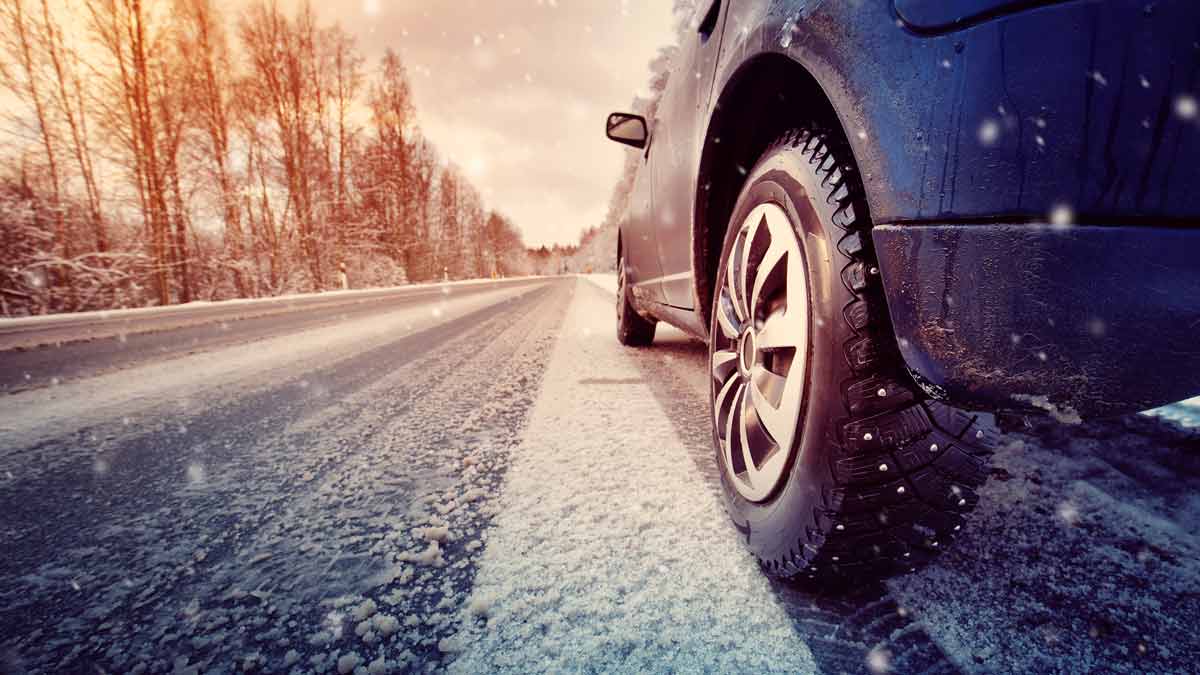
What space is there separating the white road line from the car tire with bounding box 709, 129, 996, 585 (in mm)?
125

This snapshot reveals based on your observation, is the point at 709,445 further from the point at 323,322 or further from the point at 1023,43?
the point at 323,322

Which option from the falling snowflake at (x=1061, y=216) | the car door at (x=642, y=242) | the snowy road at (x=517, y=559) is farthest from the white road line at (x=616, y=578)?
the car door at (x=642, y=242)

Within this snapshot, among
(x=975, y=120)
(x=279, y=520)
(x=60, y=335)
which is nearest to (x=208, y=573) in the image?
(x=279, y=520)

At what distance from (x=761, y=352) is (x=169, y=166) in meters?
15.7

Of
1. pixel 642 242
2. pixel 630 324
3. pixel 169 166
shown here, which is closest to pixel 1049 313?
pixel 642 242

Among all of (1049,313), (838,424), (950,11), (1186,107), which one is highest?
(950,11)

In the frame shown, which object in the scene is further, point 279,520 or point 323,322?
point 323,322

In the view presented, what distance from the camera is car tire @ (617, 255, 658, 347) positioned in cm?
393

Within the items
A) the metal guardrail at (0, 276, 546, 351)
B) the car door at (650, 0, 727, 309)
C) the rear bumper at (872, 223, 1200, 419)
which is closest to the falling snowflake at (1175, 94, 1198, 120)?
the rear bumper at (872, 223, 1200, 419)

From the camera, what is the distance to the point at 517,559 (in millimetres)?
986

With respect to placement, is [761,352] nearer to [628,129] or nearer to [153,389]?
[628,129]

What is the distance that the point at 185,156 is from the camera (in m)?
12.3

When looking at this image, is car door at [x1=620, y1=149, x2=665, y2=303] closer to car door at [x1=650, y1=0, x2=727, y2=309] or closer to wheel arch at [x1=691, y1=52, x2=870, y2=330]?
car door at [x1=650, y1=0, x2=727, y2=309]

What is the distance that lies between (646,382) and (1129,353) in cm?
215
